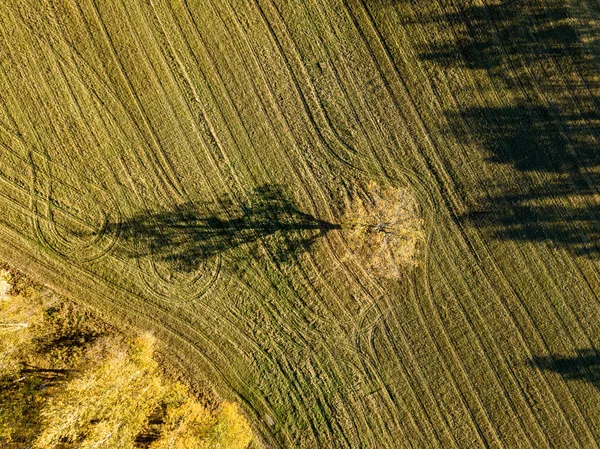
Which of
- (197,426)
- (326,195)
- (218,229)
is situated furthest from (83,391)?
(326,195)

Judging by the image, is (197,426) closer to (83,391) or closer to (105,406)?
(105,406)

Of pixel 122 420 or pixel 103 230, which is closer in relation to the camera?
pixel 122 420

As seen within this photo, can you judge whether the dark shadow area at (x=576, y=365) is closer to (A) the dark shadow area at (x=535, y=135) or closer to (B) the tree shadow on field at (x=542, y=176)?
(B) the tree shadow on field at (x=542, y=176)

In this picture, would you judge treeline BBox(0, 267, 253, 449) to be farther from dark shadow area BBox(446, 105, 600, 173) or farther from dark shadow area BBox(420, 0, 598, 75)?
dark shadow area BBox(420, 0, 598, 75)

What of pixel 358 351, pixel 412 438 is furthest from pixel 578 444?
pixel 358 351

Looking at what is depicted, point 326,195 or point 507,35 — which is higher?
point 507,35

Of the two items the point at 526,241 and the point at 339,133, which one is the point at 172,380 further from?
the point at 526,241
